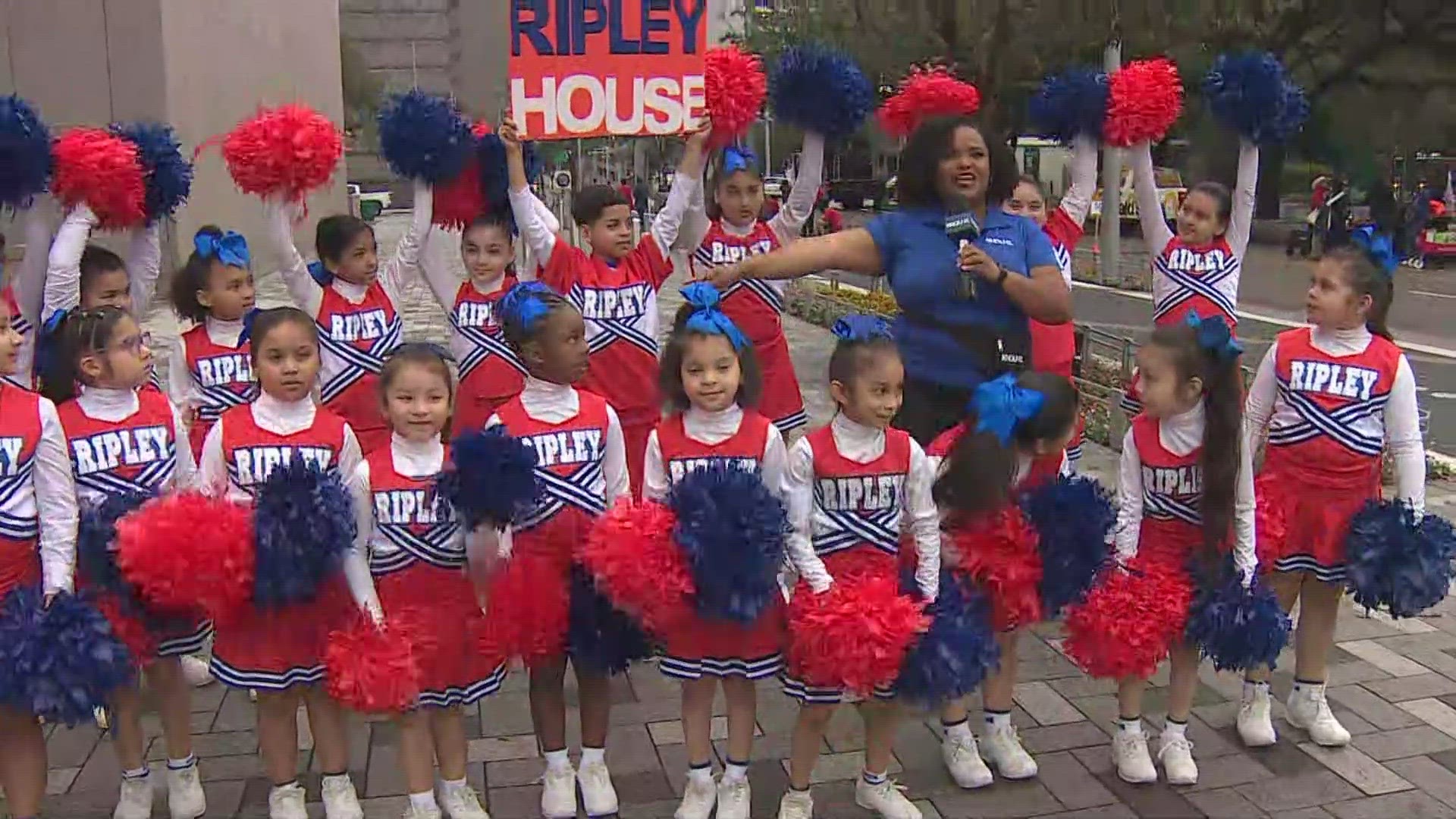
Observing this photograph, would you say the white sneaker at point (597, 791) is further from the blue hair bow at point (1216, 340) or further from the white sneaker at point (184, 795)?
the blue hair bow at point (1216, 340)

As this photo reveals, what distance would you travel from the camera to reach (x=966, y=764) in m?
3.89

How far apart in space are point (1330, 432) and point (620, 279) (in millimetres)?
2455

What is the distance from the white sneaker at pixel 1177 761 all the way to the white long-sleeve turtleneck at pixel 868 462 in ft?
3.25

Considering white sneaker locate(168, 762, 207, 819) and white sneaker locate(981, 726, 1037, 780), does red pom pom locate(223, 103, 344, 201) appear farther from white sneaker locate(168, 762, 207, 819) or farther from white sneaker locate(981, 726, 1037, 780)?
white sneaker locate(981, 726, 1037, 780)

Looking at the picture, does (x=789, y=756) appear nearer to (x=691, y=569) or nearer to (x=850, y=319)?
(x=691, y=569)

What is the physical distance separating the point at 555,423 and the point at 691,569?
2.02ft

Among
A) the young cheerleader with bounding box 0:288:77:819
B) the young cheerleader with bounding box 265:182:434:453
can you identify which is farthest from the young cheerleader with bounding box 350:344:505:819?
the young cheerleader with bounding box 265:182:434:453

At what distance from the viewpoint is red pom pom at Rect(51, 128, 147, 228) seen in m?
4.32

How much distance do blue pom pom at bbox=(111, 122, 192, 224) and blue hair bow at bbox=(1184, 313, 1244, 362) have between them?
3.53 m

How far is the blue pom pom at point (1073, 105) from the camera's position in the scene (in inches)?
196

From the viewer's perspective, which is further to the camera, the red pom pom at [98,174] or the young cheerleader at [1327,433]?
the red pom pom at [98,174]

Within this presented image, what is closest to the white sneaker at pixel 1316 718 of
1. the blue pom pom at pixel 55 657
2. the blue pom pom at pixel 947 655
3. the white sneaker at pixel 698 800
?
the blue pom pom at pixel 947 655

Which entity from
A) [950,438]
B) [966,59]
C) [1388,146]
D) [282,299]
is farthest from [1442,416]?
[1388,146]

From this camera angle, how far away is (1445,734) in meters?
4.20
